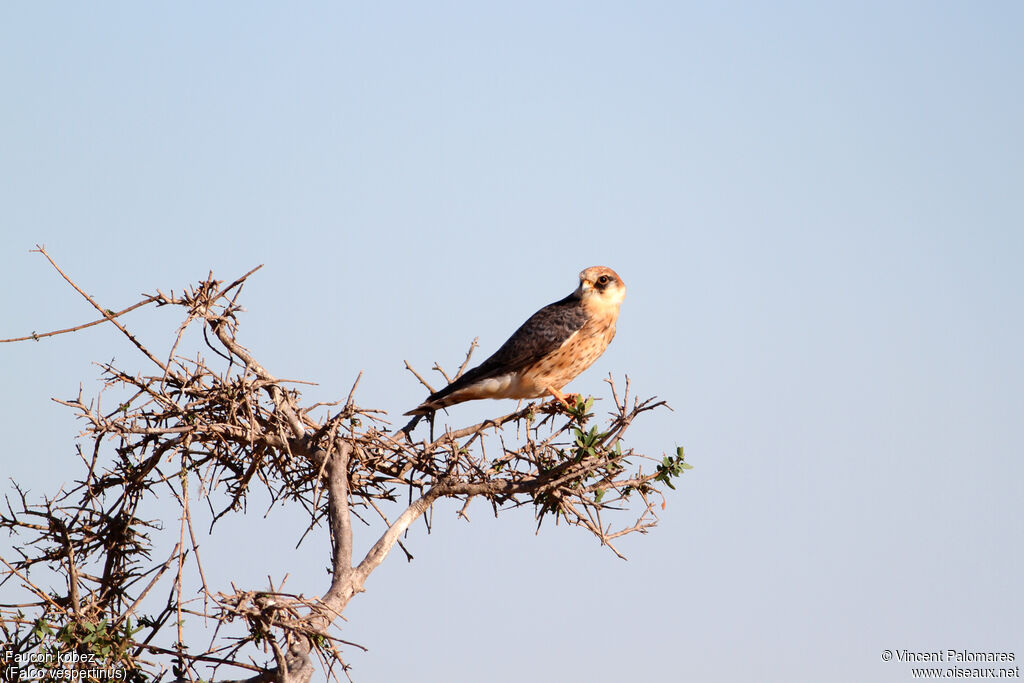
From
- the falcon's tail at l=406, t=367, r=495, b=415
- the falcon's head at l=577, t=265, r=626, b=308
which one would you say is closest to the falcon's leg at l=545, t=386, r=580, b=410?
the falcon's tail at l=406, t=367, r=495, b=415

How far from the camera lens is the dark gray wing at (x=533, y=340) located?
6.85 meters

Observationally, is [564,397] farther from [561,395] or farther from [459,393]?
[459,393]

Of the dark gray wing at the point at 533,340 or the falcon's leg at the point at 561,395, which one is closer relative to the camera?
the falcon's leg at the point at 561,395

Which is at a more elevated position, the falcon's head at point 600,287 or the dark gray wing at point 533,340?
the falcon's head at point 600,287

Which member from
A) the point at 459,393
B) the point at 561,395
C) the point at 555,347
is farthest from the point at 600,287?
the point at 459,393

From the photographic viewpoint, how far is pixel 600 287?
24.3 ft

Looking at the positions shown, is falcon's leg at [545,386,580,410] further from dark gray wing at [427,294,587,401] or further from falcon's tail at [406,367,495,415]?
falcon's tail at [406,367,495,415]

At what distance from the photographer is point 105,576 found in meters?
5.08

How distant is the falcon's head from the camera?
24.2 feet

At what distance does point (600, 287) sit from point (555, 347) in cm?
69

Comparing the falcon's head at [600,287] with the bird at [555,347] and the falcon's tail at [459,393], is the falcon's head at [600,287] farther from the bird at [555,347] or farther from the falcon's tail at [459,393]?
the falcon's tail at [459,393]

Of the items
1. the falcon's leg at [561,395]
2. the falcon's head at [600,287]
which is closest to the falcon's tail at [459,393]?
the falcon's leg at [561,395]

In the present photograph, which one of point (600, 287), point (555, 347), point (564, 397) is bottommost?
point (564, 397)

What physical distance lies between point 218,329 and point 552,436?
1797 millimetres
